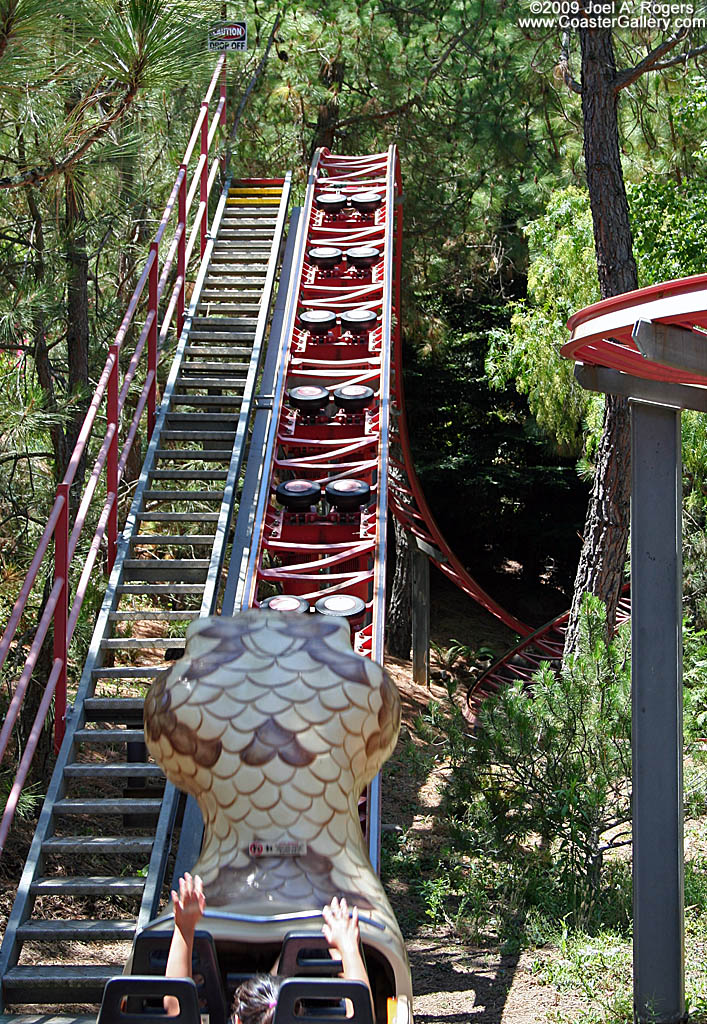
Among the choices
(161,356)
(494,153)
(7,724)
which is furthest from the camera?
(494,153)

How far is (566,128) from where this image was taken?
526 inches

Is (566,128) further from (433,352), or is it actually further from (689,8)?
(433,352)

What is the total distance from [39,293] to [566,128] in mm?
8887

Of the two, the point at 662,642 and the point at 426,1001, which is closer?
the point at 662,642

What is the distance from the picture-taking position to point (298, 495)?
23.0 ft

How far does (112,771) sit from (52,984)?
977 millimetres

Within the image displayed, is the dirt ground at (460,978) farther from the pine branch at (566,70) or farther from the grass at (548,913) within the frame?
the pine branch at (566,70)

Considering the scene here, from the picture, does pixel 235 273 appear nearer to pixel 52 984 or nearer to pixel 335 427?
pixel 335 427

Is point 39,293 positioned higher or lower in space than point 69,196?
lower

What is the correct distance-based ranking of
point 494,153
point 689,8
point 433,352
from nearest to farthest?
point 689,8
point 494,153
point 433,352

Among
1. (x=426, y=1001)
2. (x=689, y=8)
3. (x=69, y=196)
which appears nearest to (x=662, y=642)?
(x=426, y=1001)

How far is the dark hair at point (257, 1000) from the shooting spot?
2900mm

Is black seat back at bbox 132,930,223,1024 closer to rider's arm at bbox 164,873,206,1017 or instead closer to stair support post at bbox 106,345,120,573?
rider's arm at bbox 164,873,206,1017

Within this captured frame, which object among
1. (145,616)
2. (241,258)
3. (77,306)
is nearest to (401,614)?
(241,258)
